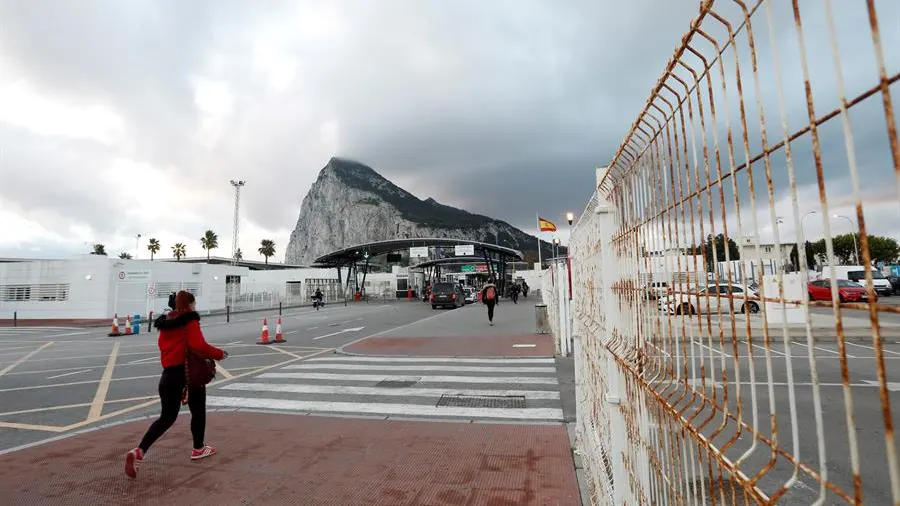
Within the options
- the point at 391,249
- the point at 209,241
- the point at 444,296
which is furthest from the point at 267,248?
the point at 444,296

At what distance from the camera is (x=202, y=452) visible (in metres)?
4.63

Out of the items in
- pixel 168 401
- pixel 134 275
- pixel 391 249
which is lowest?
pixel 168 401

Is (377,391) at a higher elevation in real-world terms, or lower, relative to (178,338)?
lower

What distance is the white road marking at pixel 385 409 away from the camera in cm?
591

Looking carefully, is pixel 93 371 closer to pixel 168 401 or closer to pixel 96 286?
pixel 168 401

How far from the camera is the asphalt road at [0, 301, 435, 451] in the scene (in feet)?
20.5

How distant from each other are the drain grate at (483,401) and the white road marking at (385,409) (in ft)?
0.55

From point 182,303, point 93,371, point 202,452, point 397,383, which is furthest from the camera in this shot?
point 93,371

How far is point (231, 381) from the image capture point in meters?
8.28

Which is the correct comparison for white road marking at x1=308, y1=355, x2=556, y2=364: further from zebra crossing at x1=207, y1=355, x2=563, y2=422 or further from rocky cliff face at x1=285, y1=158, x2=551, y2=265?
rocky cliff face at x1=285, y1=158, x2=551, y2=265

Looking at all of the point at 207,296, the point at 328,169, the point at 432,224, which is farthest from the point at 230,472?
the point at 328,169

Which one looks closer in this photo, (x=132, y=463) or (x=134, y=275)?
(x=132, y=463)

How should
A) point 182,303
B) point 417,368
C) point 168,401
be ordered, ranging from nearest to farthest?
point 168,401 < point 182,303 < point 417,368

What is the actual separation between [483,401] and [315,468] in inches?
112
